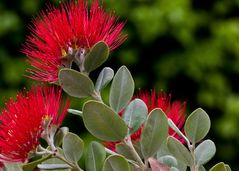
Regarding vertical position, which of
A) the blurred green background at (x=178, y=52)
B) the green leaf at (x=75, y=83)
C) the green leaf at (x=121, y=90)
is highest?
the green leaf at (x=75, y=83)

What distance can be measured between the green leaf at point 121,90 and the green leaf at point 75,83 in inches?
1.6

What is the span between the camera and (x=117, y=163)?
103 cm

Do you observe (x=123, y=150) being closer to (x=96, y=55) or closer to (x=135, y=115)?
(x=135, y=115)

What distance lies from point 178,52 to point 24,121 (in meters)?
3.03

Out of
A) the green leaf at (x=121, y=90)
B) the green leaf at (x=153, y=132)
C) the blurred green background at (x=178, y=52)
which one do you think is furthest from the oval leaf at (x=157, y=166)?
the blurred green background at (x=178, y=52)

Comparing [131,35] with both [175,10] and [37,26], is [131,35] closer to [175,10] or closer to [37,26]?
[175,10]

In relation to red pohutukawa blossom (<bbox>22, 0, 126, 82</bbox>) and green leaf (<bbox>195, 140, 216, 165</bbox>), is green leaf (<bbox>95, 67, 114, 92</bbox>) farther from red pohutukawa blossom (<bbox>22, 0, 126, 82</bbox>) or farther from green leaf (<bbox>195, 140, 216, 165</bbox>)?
green leaf (<bbox>195, 140, 216, 165</bbox>)

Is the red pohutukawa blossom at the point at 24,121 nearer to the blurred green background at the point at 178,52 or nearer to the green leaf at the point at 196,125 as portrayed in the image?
the green leaf at the point at 196,125

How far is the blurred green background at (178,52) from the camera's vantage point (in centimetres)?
390

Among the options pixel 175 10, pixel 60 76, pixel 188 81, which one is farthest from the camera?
pixel 188 81

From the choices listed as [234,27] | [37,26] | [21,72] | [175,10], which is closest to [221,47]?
[234,27]

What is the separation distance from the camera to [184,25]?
3916mm

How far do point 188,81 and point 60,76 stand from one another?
3.09 meters

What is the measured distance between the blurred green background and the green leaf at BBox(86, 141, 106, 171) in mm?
2785
